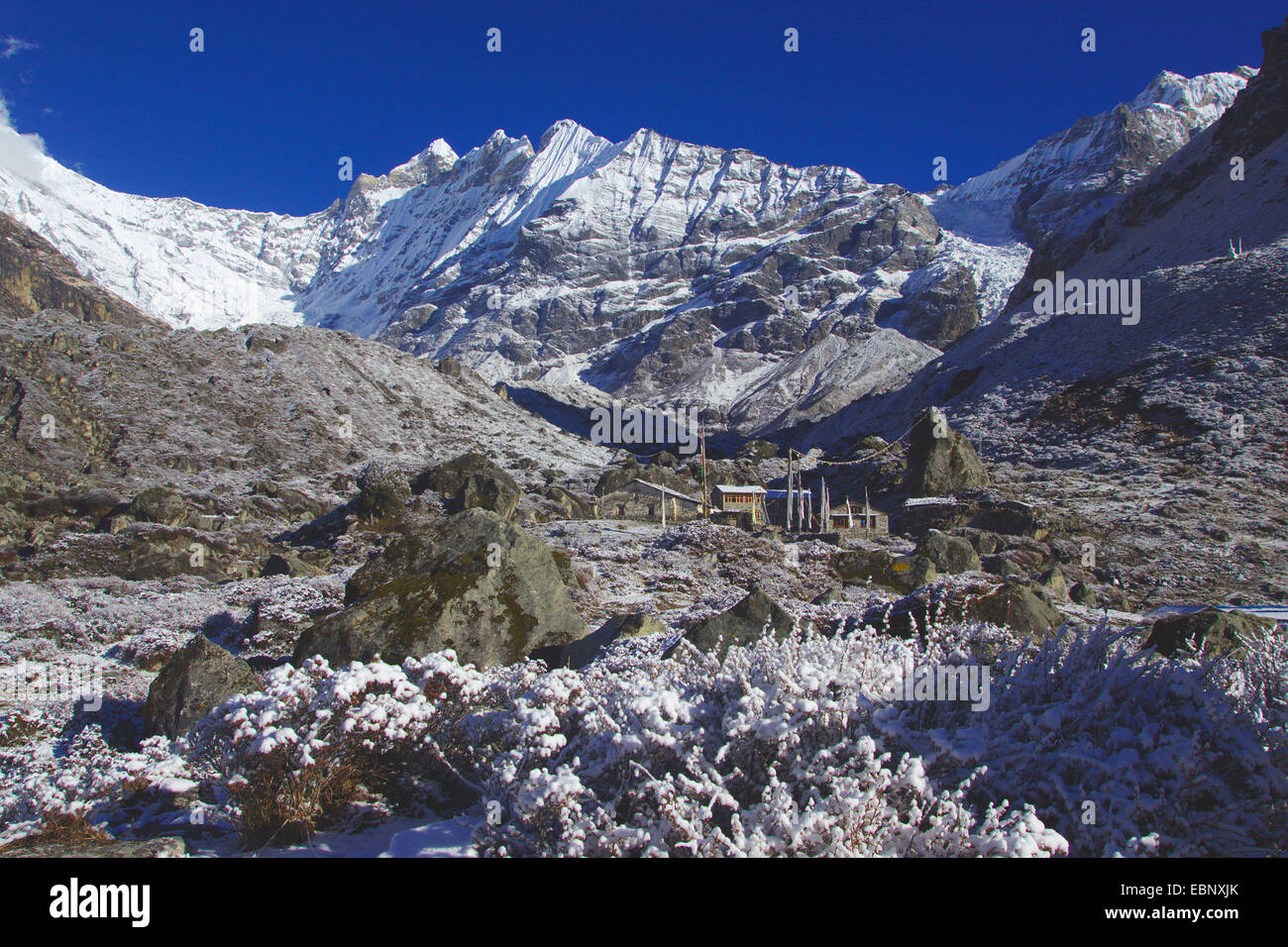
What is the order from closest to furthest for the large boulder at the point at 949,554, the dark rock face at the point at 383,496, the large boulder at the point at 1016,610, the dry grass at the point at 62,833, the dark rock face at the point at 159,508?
the dry grass at the point at 62,833
the large boulder at the point at 1016,610
the large boulder at the point at 949,554
the dark rock face at the point at 159,508
the dark rock face at the point at 383,496

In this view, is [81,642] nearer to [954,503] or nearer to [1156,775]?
[1156,775]

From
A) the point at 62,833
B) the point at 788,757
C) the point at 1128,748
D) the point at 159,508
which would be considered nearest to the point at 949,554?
the point at 1128,748

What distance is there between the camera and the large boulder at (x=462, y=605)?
9.02m

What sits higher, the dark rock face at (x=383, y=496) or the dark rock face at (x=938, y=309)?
the dark rock face at (x=938, y=309)

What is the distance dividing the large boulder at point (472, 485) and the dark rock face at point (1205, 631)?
996 inches

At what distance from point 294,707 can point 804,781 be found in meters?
3.49

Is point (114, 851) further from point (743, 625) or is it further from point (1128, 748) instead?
point (743, 625)

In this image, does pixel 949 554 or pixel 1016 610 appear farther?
pixel 949 554

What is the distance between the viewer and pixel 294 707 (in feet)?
16.6

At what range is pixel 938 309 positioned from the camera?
158 m

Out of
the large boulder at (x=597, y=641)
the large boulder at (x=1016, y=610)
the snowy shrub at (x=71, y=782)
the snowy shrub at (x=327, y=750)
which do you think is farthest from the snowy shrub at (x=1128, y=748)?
the snowy shrub at (x=71, y=782)

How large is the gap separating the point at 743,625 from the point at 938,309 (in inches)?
6591

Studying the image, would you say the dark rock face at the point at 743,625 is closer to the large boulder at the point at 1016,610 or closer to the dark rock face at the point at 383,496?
Answer: the large boulder at the point at 1016,610

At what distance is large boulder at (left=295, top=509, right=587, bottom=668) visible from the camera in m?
9.02
